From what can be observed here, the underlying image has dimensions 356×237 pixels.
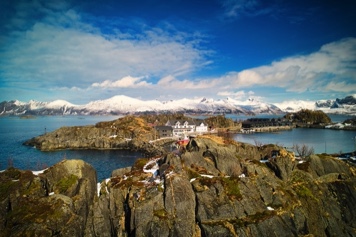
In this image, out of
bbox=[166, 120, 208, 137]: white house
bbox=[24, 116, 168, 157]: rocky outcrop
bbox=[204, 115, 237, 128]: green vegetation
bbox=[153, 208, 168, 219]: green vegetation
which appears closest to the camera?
bbox=[153, 208, 168, 219]: green vegetation

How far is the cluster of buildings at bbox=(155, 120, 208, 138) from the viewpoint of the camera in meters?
129

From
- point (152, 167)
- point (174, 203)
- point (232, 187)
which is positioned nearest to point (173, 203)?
point (174, 203)

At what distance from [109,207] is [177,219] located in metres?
7.87

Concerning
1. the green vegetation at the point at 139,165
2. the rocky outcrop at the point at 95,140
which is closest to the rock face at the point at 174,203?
the green vegetation at the point at 139,165

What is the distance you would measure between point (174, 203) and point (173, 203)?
99 millimetres

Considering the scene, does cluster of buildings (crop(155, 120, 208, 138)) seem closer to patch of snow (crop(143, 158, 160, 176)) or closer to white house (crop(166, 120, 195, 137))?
white house (crop(166, 120, 195, 137))

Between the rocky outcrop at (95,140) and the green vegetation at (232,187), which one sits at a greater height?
the green vegetation at (232,187)

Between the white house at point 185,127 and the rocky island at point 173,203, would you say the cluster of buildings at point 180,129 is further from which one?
the rocky island at point 173,203

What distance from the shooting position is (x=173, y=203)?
78.3 feet

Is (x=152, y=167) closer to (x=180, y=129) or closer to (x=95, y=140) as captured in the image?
(x=95, y=140)

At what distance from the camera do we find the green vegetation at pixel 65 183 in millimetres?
25344

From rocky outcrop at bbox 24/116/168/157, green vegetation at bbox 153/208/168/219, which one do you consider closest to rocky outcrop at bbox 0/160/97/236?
green vegetation at bbox 153/208/168/219

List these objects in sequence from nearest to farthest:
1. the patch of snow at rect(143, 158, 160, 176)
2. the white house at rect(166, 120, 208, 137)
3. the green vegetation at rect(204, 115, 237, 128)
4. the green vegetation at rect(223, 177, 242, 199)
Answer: the green vegetation at rect(223, 177, 242, 199) → the patch of snow at rect(143, 158, 160, 176) → the white house at rect(166, 120, 208, 137) → the green vegetation at rect(204, 115, 237, 128)

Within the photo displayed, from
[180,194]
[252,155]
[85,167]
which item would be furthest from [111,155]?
[180,194]
